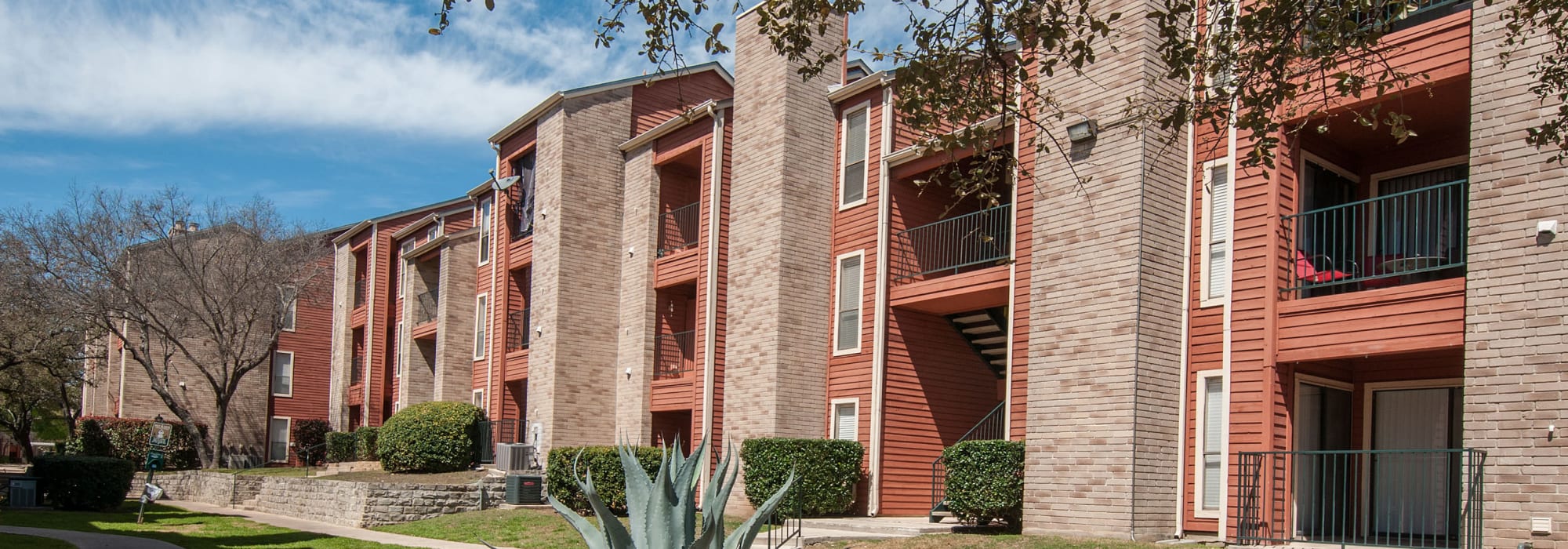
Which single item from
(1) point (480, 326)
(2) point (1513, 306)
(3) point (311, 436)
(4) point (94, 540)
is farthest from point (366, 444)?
(2) point (1513, 306)

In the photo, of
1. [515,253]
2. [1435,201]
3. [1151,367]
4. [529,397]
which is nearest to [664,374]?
[529,397]

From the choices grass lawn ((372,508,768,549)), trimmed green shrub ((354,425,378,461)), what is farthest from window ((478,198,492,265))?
grass lawn ((372,508,768,549))

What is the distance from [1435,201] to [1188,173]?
2829 millimetres

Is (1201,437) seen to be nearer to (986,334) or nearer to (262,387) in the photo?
(986,334)

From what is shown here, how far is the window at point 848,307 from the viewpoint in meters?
21.2

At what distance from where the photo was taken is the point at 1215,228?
49.4 feet

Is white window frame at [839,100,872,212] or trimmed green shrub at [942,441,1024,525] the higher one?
white window frame at [839,100,872,212]

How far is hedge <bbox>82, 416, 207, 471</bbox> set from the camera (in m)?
41.4

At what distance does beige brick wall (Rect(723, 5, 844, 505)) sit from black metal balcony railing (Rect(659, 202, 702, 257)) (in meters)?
3.61

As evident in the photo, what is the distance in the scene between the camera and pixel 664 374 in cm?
2622

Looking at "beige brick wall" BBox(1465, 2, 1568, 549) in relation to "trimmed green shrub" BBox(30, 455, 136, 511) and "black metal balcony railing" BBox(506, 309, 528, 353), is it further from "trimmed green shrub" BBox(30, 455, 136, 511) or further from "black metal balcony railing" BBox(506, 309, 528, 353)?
"trimmed green shrub" BBox(30, 455, 136, 511)

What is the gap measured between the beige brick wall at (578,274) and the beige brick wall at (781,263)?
5444mm

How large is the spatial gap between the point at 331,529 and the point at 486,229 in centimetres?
1140

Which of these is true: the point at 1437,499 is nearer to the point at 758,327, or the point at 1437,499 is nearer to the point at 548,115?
the point at 758,327
